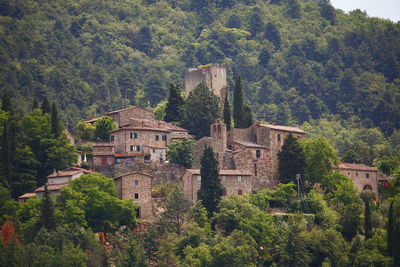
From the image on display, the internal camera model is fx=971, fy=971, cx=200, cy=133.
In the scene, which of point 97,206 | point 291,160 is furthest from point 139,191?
point 291,160

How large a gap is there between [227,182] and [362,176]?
1635 centimetres

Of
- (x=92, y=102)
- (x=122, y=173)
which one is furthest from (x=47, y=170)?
(x=92, y=102)

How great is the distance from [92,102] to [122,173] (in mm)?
62112

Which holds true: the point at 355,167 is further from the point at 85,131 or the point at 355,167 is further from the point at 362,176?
the point at 85,131

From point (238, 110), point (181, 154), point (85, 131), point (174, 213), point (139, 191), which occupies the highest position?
point (238, 110)

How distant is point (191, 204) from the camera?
83688 mm

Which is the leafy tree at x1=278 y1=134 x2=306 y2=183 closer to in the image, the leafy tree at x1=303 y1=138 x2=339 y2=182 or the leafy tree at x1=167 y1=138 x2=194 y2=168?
the leafy tree at x1=303 y1=138 x2=339 y2=182

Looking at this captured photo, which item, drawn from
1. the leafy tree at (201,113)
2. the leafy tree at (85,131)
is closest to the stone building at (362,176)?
the leafy tree at (201,113)

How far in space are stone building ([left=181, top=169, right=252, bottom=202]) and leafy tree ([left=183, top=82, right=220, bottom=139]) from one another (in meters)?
11.2

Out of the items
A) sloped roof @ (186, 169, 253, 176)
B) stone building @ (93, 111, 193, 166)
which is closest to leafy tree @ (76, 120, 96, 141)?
stone building @ (93, 111, 193, 166)

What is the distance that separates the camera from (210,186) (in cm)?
8375

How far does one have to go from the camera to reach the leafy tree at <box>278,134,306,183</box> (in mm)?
90250

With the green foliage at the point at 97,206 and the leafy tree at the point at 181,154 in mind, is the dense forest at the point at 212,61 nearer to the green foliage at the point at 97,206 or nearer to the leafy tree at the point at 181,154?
the leafy tree at the point at 181,154

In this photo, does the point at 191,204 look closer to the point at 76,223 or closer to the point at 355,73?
the point at 76,223
